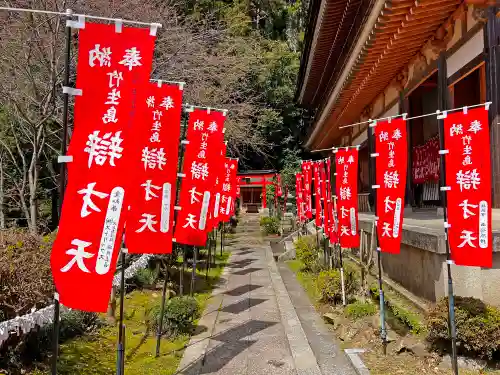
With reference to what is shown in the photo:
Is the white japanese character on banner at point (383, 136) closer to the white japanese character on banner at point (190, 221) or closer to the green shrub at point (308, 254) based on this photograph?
the white japanese character on banner at point (190, 221)

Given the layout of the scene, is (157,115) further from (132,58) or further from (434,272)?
(434,272)

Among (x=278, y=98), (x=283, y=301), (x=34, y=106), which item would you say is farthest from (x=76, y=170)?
(x=278, y=98)

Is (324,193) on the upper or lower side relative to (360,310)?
upper

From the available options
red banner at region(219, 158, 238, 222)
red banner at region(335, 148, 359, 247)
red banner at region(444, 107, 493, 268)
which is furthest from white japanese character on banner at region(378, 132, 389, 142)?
red banner at region(219, 158, 238, 222)

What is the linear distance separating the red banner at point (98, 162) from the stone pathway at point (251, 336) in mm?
2763

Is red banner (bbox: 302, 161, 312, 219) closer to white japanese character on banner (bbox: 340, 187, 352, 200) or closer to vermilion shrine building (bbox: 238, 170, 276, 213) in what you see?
white japanese character on banner (bbox: 340, 187, 352, 200)

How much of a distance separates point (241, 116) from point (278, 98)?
13.5 meters

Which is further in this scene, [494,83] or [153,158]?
[494,83]

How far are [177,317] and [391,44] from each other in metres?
6.08

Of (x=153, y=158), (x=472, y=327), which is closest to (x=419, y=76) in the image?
(x=472, y=327)

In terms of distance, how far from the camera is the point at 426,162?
1210cm

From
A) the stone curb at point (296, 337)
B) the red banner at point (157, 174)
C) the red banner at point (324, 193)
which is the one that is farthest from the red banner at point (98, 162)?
the red banner at point (324, 193)

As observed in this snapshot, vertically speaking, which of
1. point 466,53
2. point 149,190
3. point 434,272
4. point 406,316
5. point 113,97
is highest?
point 466,53

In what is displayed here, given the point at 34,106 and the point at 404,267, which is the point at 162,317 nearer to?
the point at 404,267
